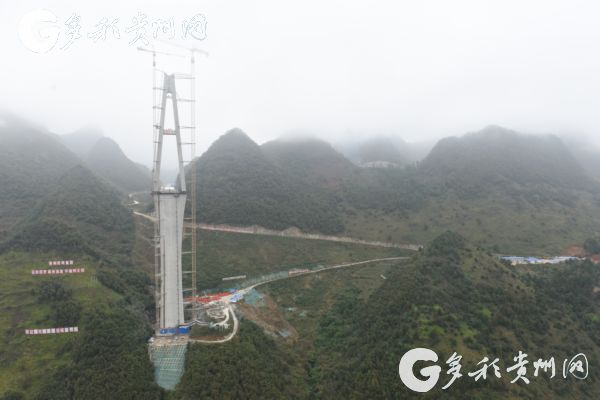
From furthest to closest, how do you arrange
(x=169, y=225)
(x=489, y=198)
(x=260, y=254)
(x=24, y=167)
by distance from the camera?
1. (x=489, y=198)
2. (x=24, y=167)
3. (x=260, y=254)
4. (x=169, y=225)

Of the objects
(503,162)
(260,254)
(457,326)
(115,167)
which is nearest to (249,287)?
(260,254)

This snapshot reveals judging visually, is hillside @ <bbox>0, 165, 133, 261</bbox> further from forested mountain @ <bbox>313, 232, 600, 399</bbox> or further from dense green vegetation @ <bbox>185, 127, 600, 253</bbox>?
forested mountain @ <bbox>313, 232, 600, 399</bbox>

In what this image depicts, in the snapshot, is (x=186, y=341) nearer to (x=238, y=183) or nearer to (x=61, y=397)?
(x=61, y=397)

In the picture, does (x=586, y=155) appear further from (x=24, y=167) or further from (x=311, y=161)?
(x=24, y=167)

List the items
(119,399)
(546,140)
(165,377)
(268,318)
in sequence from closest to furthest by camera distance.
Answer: (119,399) → (165,377) → (268,318) → (546,140)

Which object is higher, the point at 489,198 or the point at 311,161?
the point at 311,161

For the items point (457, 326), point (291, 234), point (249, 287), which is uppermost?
point (457, 326)

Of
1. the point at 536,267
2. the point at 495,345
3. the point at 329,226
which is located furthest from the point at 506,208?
the point at 495,345
